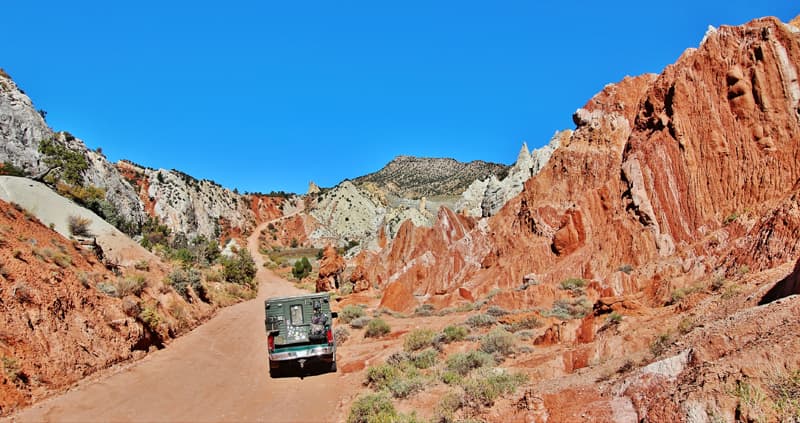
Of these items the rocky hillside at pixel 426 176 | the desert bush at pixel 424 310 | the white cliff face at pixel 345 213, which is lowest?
the desert bush at pixel 424 310

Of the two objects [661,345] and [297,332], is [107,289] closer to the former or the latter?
[297,332]

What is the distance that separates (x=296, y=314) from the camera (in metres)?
14.0

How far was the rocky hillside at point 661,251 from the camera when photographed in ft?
20.9

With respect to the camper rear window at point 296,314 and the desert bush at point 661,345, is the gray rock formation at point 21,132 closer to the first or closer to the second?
the camper rear window at point 296,314

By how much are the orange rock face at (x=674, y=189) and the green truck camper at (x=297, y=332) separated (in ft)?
36.3

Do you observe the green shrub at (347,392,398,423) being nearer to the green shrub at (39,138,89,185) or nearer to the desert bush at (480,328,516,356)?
the desert bush at (480,328,516,356)

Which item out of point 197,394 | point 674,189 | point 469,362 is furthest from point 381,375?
point 674,189

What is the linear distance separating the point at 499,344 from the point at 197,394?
8.24 m

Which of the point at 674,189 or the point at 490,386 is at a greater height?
the point at 674,189

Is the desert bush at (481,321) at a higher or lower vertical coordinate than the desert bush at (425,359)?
higher

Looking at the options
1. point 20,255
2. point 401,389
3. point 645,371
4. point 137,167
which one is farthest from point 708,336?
point 137,167

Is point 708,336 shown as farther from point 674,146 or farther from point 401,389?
point 674,146

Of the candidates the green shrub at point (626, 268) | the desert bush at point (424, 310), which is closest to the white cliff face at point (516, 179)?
the desert bush at point (424, 310)

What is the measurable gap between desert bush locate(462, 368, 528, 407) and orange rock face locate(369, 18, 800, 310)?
28.2 feet
